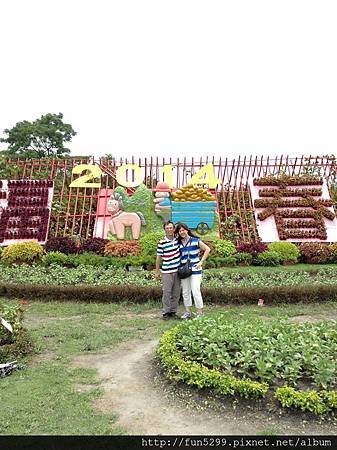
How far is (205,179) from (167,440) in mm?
10457

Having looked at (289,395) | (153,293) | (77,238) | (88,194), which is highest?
(88,194)

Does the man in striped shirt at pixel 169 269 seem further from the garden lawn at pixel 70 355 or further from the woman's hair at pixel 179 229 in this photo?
the garden lawn at pixel 70 355

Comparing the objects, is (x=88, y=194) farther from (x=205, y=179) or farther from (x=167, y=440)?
(x=167, y=440)

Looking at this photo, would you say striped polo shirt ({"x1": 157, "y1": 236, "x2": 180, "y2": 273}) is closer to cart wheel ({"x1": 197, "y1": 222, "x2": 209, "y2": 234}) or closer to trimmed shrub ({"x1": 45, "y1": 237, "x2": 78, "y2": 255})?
trimmed shrub ({"x1": 45, "y1": 237, "x2": 78, "y2": 255})

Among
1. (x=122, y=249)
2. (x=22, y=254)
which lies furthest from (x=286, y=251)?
(x=22, y=254)

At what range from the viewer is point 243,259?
11.5 metres

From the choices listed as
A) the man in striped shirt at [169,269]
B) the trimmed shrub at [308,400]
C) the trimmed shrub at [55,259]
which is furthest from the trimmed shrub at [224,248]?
the trimmed shrub at [308,400]

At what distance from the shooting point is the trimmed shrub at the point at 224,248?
11.6 meters

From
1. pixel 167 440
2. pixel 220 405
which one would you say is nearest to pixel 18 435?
pixel 167 440

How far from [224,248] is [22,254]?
445 centimetres

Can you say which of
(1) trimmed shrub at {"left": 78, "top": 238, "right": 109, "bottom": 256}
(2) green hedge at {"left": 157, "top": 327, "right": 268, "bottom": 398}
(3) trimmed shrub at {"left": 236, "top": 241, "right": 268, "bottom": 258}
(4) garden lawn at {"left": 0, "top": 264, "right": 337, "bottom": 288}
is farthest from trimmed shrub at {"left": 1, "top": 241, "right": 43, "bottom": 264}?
(2) green hedge at {"left": 157, "top": 327, "right": 268, "bottom": 398}

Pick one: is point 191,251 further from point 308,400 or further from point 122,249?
point 122,249

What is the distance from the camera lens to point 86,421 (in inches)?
142

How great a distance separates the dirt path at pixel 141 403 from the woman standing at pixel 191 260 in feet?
4.29
